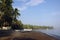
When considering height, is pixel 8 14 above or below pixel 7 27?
above

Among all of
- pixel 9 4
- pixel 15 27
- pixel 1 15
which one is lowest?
pixel 15 27

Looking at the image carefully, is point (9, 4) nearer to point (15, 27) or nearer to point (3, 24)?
point (3, 24)

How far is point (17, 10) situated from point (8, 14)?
10.8m

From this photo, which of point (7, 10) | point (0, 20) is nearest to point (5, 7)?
point (7, 10)

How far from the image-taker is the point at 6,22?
49844mm

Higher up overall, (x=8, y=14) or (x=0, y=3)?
(x=0, y=3)

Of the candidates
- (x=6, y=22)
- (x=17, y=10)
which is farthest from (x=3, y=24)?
(x=17, y=10)

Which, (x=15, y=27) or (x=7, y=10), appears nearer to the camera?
(x=7, y=10)

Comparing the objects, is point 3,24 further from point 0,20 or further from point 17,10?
point 17,10

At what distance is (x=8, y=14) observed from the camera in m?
48.7

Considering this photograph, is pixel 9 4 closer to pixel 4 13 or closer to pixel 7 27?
pixel 4 13

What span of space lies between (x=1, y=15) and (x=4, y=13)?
109 cm

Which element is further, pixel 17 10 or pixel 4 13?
pixel 17 10

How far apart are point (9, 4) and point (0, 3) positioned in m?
2.80
